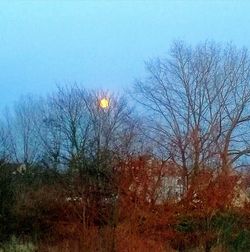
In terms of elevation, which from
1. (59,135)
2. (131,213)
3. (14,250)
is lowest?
(14,250)

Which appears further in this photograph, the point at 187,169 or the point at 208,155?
the point at 208,155

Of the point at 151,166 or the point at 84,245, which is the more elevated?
the point at 151,166

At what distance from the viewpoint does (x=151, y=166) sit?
15.6 m

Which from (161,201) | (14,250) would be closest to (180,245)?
(161,201)

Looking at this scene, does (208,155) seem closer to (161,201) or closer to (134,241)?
(161,201)

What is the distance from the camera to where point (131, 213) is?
14898 mm

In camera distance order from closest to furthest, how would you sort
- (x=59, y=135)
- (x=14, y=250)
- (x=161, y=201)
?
(x=14, y=250)
(x=161, y=201)
(x=59, y=135)

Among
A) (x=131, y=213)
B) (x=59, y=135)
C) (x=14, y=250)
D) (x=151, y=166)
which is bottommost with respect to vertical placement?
(x=14, y=250)

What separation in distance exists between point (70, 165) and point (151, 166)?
82.3 inches

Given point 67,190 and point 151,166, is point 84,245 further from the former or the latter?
point 151,166

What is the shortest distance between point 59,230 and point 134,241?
6.75ft

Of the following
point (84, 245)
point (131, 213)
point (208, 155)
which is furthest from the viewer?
point (208, 155)

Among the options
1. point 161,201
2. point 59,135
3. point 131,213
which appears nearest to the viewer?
point 131,213

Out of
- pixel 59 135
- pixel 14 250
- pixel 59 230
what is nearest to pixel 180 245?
pixel 59 230
